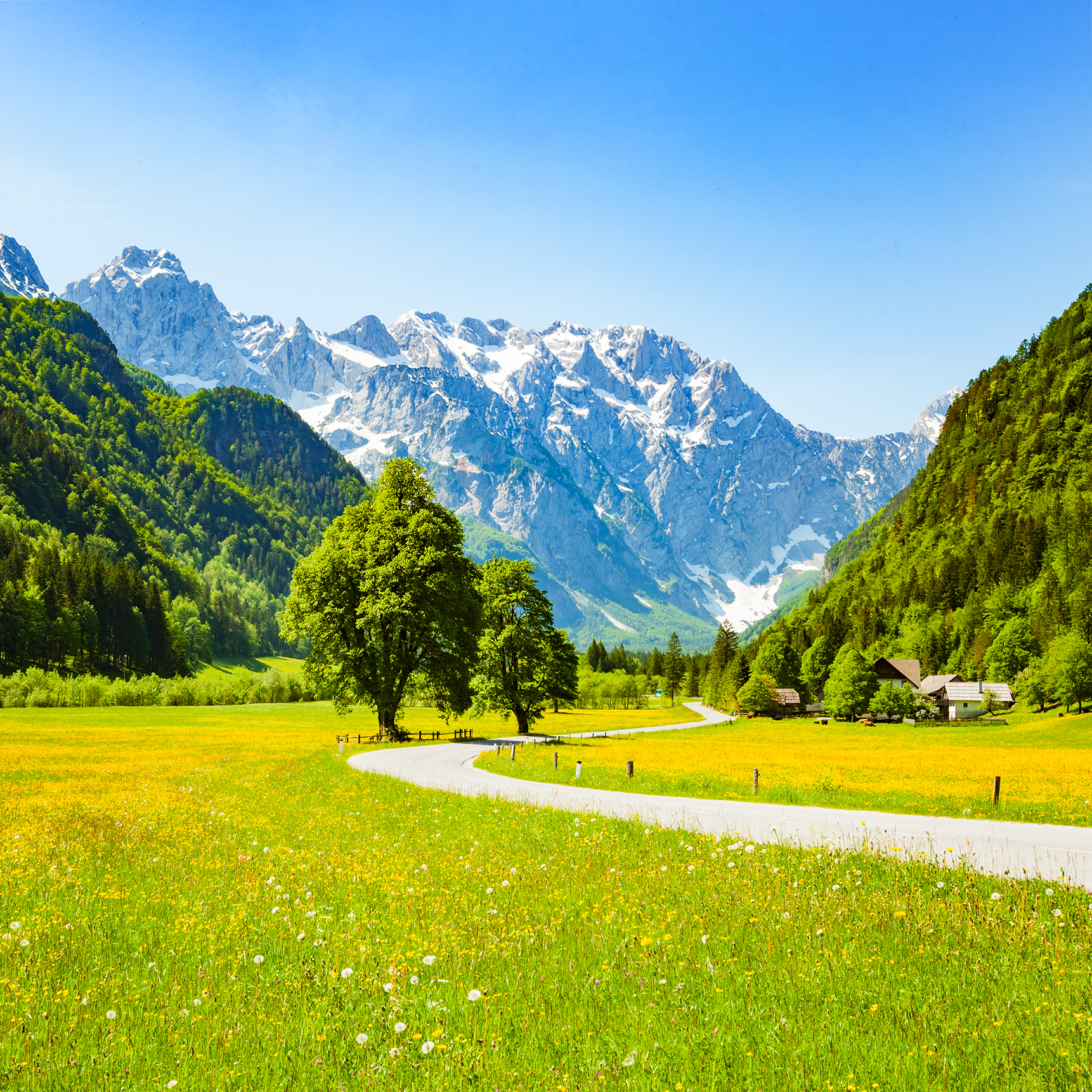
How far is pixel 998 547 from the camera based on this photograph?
131m

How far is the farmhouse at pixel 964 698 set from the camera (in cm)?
11425

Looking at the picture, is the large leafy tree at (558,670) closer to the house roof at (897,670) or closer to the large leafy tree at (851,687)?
the large leafy tree at (851,687)

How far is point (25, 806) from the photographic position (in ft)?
73.6

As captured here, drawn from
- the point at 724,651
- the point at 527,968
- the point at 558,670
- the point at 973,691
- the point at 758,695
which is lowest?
the point at 758,695

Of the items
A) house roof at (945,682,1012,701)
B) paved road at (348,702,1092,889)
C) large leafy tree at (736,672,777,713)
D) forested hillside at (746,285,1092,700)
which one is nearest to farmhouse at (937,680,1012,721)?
house roof at (945,682,1012,701)

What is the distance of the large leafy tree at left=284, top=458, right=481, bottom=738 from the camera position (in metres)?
51.1

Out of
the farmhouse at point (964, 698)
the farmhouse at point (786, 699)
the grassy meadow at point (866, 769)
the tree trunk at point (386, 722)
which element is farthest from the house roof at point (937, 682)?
the tree trunk at point (386, 722)

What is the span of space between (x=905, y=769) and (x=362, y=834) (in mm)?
35046

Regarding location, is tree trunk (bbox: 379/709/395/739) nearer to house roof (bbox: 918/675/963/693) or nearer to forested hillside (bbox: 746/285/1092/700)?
Result: forested hillside (bbox: 746/285/1092/700)

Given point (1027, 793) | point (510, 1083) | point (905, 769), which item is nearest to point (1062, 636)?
point (905, 769)

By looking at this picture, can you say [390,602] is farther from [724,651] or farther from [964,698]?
[724,651]

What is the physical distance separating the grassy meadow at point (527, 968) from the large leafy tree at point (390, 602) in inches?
1366

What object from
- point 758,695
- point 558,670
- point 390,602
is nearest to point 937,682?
point 758,695

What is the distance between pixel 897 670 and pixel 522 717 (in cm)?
9187
